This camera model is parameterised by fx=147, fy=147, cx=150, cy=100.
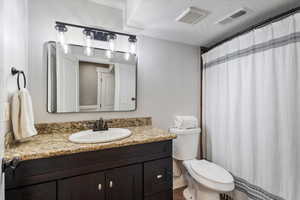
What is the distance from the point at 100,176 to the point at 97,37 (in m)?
1.37

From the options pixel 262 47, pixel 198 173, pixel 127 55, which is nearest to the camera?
pixel 262 47

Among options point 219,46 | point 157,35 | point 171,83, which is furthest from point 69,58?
point 219,46

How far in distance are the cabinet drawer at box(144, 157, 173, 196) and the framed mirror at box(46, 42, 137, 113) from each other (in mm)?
709

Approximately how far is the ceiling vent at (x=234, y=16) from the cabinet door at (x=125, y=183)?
A: 1.67 m

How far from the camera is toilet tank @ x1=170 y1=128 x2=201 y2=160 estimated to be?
6.07ft

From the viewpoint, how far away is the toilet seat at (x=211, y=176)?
1.41 metres

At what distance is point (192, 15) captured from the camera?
4.73ft

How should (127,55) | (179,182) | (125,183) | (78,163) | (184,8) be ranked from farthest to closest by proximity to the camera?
(179,182)
(127,55)
(184,8)
(125,183)
(78,163)

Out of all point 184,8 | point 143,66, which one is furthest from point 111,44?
point 184,8

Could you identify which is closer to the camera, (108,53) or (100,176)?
(100,176)

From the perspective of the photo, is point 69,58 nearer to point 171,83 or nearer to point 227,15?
point 171,83

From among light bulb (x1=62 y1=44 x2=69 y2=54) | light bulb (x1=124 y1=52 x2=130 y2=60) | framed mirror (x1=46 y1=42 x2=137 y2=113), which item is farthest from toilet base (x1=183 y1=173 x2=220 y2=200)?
light bulb (x1=62 y1=44 x2=69 y2=54)

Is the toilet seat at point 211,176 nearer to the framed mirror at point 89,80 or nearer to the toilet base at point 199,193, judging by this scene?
the toilet base at point 199,193

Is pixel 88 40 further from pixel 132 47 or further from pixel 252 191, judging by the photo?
pixel 252 191
